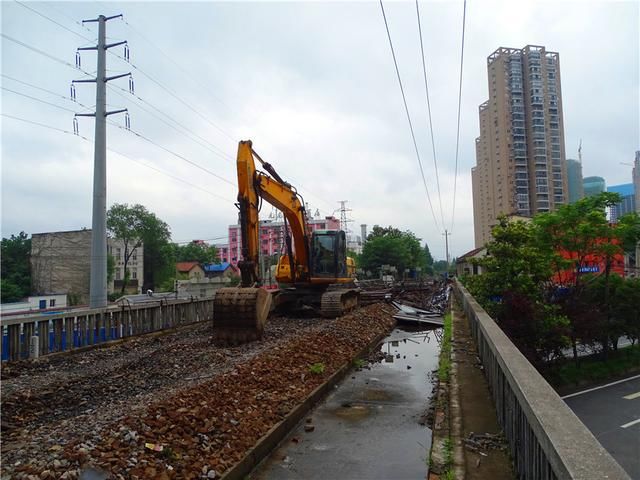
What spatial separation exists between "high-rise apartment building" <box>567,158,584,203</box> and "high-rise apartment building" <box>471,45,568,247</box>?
1069mm

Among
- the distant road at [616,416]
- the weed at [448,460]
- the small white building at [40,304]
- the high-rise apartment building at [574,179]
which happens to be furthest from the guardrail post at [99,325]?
the high-rise apartment building at [574,179]

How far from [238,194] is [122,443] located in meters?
7.87

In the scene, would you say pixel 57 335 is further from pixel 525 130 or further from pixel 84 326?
pixel 525 130

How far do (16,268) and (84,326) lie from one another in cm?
4638

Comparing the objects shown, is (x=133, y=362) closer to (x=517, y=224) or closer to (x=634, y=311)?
(x=517, y=224)

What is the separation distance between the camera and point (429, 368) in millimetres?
9383

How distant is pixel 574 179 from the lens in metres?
57.0

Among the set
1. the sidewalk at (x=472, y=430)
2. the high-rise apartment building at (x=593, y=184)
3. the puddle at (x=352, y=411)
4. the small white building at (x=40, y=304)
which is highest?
the high-rise apartment building at (x=593, y=184)

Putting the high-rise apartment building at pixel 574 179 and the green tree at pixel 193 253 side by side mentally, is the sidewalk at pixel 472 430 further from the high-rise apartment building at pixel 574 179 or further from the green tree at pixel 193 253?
the green tree at pixel 193 253

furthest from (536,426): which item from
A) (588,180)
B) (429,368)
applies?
(588,180)

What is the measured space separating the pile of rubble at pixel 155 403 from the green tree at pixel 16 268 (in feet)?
140

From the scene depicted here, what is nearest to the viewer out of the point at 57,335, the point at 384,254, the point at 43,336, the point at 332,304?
the point at 43,336

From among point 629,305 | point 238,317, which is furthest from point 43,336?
point 629,305

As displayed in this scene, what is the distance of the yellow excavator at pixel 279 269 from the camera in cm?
1002
